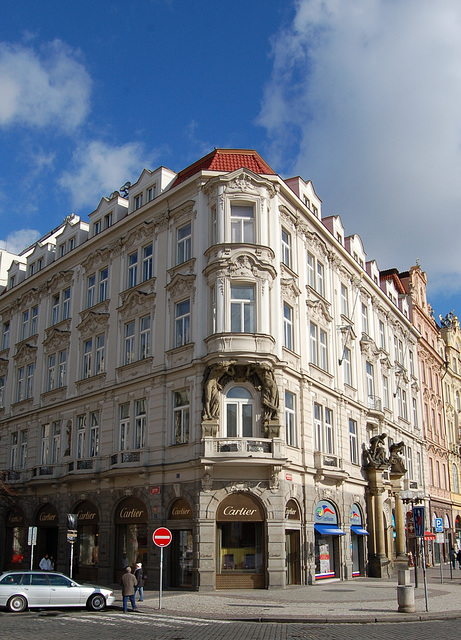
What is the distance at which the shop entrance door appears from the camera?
2959 cm

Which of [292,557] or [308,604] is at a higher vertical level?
[292,557]

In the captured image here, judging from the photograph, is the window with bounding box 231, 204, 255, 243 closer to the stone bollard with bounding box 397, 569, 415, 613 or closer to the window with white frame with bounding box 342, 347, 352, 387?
the window with white frame with bounding box 342, 347, 352, 387

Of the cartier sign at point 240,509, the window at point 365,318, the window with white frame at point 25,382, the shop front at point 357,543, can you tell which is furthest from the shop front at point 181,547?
the window at point 365,318

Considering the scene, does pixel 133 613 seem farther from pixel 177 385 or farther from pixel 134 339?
pixel 134 339

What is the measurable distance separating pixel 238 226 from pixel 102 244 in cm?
1087

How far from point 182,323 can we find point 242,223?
5.48m

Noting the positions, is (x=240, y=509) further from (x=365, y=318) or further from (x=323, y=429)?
(x=365, y=318)

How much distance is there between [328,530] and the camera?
33250 millimetres

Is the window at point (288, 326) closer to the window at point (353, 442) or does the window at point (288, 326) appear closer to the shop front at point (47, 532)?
the window at point (353, 442)

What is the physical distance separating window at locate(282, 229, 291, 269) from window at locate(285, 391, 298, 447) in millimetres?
6751

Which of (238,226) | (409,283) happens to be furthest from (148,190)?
(409,283)

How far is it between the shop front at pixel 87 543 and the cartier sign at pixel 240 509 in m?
8.83

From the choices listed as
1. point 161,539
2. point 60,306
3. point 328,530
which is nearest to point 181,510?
point 161,539

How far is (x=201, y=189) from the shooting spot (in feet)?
108
